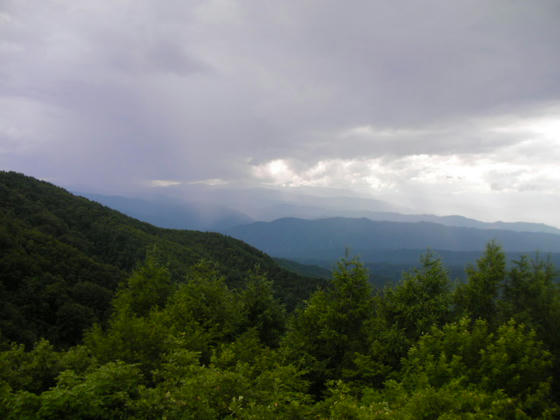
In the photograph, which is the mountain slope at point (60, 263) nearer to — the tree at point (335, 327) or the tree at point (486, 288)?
the tree at point (335, 327)

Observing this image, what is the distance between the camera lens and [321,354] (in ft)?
63.6

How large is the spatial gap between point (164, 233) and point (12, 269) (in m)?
118

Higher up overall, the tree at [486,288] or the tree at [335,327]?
the tree at [486,288]

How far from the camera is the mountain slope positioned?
168 feet

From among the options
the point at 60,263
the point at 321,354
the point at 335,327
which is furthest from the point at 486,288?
the point at 60,263

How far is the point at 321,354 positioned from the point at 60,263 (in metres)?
75.5

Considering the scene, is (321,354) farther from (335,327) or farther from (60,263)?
(60,263)

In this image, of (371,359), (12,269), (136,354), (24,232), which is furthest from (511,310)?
(24,232)

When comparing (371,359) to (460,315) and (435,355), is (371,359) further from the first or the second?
(460,315)

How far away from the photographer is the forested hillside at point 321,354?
9328 mm

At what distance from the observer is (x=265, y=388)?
11797mm

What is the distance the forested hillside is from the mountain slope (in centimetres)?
647

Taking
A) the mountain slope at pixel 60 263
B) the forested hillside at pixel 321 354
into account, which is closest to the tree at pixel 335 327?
the forested hillside at pixel 321 354

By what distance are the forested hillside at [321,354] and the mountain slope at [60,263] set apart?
6.47 meters
